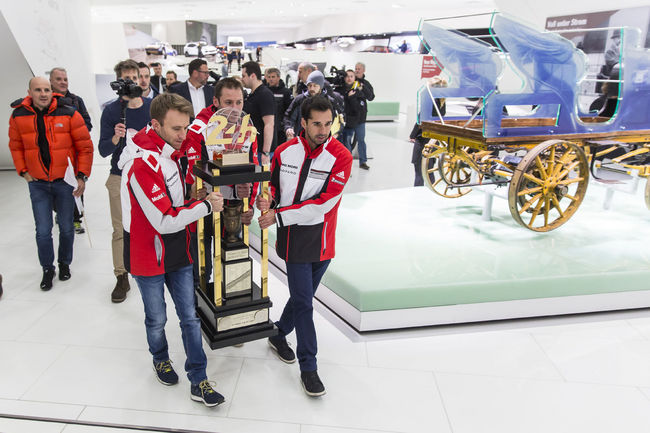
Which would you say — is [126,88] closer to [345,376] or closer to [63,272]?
[63,272]

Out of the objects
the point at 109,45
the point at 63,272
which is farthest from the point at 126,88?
the point at 109,45

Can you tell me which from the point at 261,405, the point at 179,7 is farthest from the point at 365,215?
the point at 179,7

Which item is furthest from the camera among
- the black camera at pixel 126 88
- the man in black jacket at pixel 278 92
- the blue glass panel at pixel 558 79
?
the man in black jacket at pixel 278 92

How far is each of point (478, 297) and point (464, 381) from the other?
744mm

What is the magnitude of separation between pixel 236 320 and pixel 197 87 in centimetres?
249

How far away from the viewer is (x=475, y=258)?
3.75 m

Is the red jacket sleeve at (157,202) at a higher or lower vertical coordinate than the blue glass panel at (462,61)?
lower

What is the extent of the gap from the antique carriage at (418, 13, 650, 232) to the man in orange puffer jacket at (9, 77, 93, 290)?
3000 millimetres

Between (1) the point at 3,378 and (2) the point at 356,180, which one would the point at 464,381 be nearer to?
(1) the point at 3,378

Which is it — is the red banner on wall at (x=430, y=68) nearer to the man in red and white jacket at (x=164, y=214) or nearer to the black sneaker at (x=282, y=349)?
the black sneaker at (x=282, y=349)

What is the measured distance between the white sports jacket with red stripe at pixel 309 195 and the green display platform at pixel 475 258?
31.2 inches

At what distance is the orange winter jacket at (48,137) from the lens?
3.56 meters

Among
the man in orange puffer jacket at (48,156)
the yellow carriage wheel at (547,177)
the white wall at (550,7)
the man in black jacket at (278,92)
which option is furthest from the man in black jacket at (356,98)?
the man in orange puffer jacket at (48,156)

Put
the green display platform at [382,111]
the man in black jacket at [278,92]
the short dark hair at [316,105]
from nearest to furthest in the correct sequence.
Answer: the short dark hair at [316,105] → the man in black jacket at [278,92] → the green display platform at [382,111]
